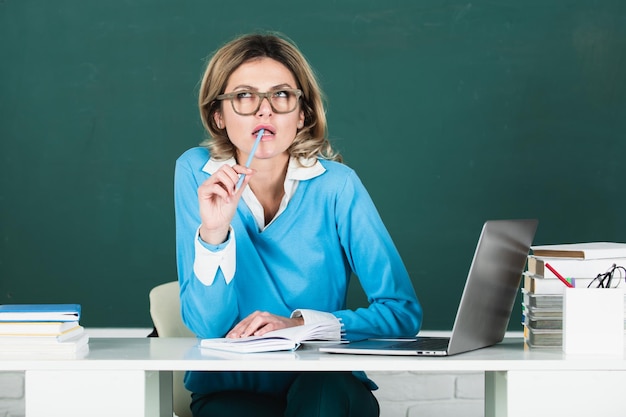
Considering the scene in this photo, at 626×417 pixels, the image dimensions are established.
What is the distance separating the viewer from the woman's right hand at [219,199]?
5.51 ft

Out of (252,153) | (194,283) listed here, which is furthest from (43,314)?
(252,153)

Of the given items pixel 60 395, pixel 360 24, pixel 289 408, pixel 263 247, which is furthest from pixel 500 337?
pixel 360 24

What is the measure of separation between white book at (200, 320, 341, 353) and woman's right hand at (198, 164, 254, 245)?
0.24 metres

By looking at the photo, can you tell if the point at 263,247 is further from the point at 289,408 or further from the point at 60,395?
the point at 60,395

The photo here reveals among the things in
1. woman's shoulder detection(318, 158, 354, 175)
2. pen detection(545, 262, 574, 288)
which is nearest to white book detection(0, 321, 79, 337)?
woman's shoulder detection(318, 158, 354, 175)

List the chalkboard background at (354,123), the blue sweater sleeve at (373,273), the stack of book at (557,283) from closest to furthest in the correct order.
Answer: the stack of book at (557,283) → the blue sweater sleeve at (373,273) → the chalkboard background at (354,123)

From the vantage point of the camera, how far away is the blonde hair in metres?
2.08

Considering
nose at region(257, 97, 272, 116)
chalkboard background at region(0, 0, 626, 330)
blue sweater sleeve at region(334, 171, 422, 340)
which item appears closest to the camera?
blue sweater sleeve at region(334, 171, 422, 340)

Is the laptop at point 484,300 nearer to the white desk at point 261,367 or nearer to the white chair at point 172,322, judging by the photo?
the white desk at point 261,367

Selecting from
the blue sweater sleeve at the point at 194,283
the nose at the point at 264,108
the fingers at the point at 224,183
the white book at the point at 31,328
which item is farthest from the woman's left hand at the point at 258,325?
the nose at the point at 264,108

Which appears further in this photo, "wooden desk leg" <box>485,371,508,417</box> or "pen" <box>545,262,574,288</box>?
"pen" <box>545,262,574,288</box>

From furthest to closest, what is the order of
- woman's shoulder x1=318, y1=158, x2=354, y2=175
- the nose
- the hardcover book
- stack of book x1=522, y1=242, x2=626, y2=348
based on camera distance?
1. woman's shoulder x1=318, y1=158, x2=354, y2=175
2. the nose
3. stack of book x1=522, y1=242, x2=626, y2=348
4. the hardcover book

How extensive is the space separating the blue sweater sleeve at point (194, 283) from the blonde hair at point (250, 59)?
3.1 inches

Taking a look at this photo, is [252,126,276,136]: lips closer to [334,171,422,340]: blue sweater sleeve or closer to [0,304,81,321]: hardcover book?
[334,171,422,340]: blue sweater sleeve
